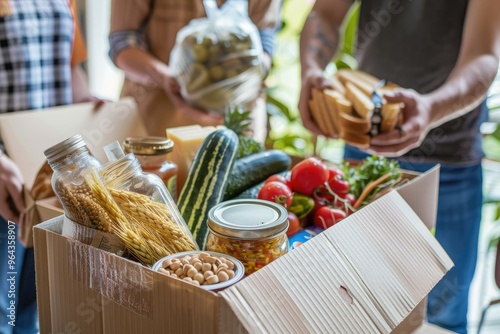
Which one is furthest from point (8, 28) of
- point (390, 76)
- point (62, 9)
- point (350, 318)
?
point (350, 318)

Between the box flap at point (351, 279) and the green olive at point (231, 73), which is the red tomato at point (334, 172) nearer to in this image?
the box flap at point (351, 279)

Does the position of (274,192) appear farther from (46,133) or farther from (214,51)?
(214,51)

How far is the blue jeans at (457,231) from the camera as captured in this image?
1522 millimetres

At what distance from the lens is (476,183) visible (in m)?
1.55

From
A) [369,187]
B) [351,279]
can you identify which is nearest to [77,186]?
[351,279]

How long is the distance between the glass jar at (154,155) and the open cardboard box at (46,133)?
131 millimetres

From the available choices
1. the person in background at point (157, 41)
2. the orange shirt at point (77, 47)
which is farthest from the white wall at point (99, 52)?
the orange shirt at point (77, 47)

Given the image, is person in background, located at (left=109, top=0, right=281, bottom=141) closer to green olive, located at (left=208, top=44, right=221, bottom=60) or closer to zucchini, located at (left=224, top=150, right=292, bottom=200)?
green olive, located at (left=208, top=44, right=221, bottom=60)

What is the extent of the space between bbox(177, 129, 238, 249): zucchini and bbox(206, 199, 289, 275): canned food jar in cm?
12

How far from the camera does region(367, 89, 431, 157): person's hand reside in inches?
48.4

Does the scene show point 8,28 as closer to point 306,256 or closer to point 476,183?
point 306,256

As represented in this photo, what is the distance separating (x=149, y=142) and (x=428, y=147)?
0.94m

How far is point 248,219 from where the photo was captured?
0.70m

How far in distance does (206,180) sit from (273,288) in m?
0.31
